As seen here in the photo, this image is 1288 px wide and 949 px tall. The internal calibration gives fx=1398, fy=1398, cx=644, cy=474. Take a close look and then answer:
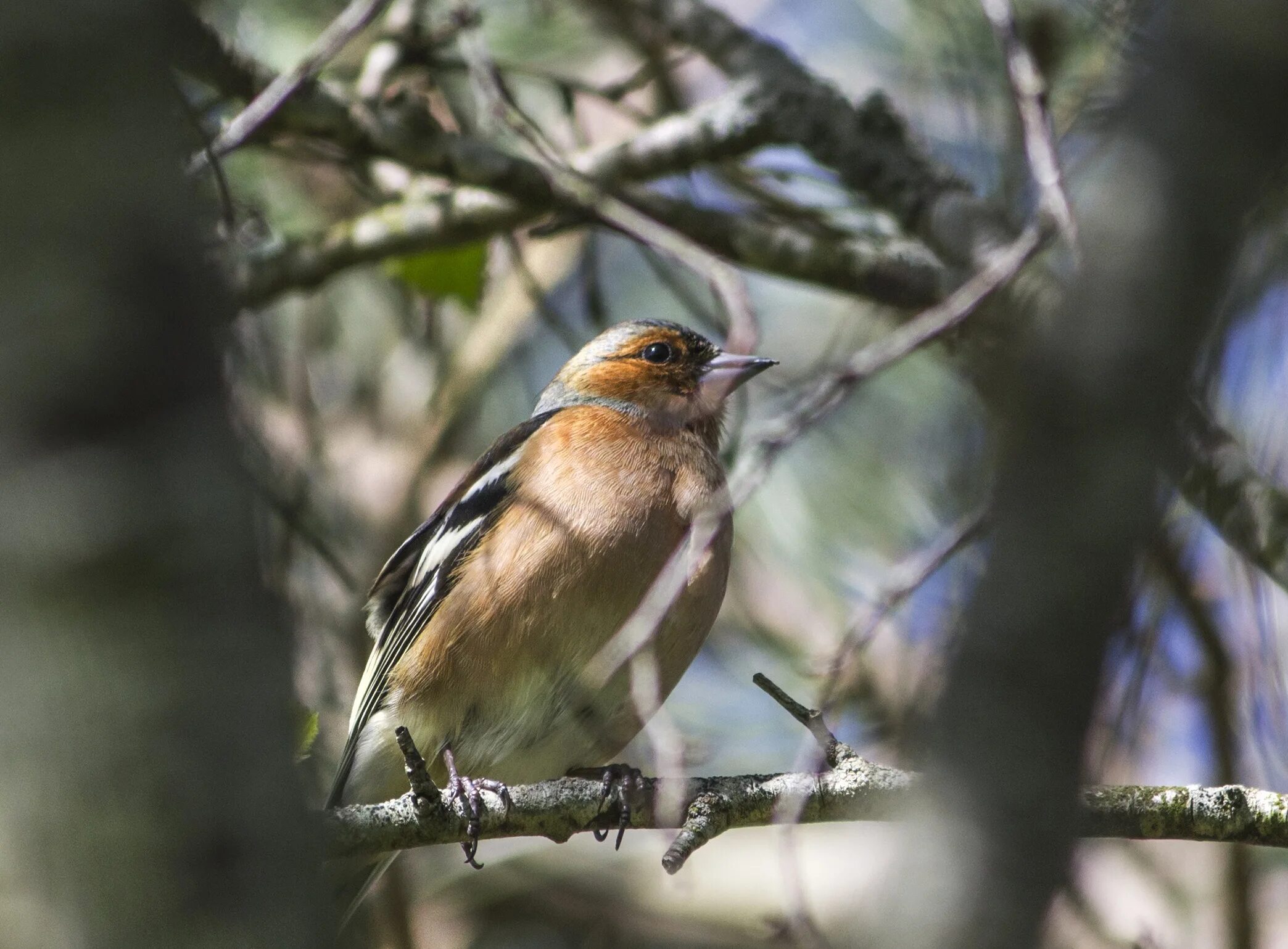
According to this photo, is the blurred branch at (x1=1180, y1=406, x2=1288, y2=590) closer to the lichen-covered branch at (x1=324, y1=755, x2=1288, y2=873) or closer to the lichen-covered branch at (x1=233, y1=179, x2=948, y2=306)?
the lichen-covered branch at (x1=324, y1=755, x2=1288, y2=873)

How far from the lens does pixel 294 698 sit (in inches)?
70.8

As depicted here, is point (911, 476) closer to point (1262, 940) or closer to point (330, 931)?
point (1262, 940)

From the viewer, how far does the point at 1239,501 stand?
464 centimetres

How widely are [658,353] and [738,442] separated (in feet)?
3.94

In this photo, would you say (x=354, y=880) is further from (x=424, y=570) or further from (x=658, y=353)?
(x=658, y=353)

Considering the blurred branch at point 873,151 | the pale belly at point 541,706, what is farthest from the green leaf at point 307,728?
the blurred branch at point 873,151

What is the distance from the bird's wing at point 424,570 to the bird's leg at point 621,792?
1023mm

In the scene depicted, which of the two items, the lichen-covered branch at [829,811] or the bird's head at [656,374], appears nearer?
the lichen-covered branch at [829,811]

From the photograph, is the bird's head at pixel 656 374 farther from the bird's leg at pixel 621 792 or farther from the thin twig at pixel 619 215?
the bird's leg at pixel 621 792

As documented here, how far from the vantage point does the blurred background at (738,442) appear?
4.84m

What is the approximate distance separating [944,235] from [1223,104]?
3943mm

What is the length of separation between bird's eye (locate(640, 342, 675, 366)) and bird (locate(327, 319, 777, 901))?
722mm

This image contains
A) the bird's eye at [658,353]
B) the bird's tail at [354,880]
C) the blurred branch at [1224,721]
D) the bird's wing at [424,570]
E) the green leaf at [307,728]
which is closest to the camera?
the green leaf at [307,728]

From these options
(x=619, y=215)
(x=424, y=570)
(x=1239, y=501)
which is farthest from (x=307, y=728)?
(x=1239, y=501)
